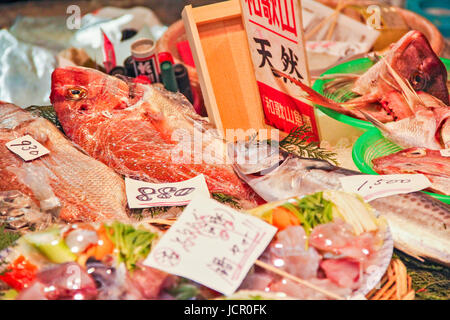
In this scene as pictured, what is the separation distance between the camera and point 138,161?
5.58 ft

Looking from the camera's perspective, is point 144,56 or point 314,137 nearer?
point 314,137

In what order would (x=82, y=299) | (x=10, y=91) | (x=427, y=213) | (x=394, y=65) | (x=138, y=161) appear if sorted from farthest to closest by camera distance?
(x=10, y=91) → (x=394, y=65) → (x=138, y=161) → (x=427, y=213) → (x=82, y=299)

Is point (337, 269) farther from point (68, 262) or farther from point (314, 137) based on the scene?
point (314, 137)

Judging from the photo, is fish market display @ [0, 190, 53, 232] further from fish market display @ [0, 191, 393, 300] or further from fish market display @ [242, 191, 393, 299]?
fish market display @ [242, 191, 393, 299]

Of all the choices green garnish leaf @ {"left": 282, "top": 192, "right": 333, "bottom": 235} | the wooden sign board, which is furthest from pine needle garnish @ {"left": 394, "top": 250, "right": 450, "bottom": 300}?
the wooden sign board

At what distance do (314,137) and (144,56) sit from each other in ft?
2.99

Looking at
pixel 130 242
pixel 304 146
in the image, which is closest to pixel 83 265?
pixel 130 242

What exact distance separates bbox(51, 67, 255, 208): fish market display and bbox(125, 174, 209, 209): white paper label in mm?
54

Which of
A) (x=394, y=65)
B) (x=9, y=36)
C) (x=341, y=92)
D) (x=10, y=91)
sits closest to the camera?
(x=394, y=65)

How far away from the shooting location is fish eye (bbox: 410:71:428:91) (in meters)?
1.84

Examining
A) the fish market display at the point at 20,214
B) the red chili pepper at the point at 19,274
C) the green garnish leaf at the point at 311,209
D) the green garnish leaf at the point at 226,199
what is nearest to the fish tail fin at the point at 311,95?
the green garnish leaf at the point at 226,199

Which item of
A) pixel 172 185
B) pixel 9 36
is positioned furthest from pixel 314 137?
pixel 9 36

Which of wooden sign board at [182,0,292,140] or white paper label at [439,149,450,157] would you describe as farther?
wooden sign board at [182,0,292,140]

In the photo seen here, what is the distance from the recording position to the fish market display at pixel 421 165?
1.48m
